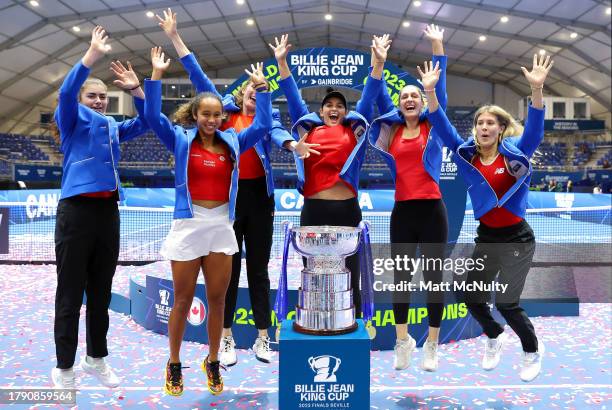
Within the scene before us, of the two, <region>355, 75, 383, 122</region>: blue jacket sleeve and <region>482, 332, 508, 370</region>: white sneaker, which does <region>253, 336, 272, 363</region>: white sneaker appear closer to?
<region>482, 332, 508, 370</region>: white sneaker

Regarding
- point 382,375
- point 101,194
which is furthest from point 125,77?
point 382,375

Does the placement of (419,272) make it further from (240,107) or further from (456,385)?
(240,107)

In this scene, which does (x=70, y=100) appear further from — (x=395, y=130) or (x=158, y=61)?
(x=395, y=130)

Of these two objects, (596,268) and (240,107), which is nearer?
(240,107)

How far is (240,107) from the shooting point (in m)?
3.36

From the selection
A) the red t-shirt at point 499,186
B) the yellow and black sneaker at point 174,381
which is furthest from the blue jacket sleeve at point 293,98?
the yellow and black sneaker at point 174,381

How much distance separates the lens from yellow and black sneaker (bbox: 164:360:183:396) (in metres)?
2.64

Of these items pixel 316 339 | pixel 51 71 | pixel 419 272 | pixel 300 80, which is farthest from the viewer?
pixel 51 71

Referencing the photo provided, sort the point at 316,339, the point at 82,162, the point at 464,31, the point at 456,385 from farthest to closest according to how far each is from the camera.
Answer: the point at 464,31 < the point at 456,385 < the point at 82,162 < the point at 316,339

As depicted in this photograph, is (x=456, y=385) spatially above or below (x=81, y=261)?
below

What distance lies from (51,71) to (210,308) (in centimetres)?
2350

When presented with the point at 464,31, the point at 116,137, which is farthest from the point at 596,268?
the point at 464,31

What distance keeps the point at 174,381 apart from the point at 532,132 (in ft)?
7.95

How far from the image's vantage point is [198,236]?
8.56ft
